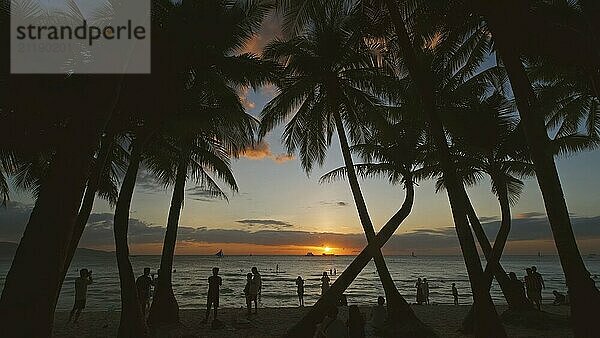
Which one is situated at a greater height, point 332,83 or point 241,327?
point 332,83

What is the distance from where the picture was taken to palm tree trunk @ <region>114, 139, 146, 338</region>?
10344 mm

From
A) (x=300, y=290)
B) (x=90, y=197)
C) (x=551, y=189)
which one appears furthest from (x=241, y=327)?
(x=551, y=189)

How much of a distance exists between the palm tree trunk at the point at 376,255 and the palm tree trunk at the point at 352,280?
264mm

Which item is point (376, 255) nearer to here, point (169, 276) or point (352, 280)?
point (352, 280)

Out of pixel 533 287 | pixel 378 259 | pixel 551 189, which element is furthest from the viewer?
pixel 533 287

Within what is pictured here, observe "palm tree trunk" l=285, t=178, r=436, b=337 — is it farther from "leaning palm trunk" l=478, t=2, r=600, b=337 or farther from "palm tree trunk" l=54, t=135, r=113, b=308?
"palm tree trunk" l=54, t=135, r=113, b=308

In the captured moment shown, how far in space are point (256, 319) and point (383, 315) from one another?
5957 mm

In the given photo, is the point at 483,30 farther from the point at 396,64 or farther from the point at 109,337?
the point at 109,337

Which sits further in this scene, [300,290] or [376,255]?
[300,290]

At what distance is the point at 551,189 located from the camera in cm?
826

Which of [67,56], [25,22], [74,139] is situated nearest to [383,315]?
[74,139]

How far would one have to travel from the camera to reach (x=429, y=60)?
14.1 m

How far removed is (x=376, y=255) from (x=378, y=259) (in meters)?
0.49

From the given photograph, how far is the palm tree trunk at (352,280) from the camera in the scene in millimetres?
10273
